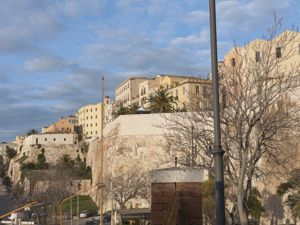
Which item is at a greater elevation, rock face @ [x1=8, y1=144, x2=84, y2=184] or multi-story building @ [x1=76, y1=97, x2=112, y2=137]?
multi-story building @ [x1=76, y1=97, x2=112, y2=137]

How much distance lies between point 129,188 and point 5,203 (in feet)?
163

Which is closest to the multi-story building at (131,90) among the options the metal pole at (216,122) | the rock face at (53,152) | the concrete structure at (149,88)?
the concrete structure at (149,88)

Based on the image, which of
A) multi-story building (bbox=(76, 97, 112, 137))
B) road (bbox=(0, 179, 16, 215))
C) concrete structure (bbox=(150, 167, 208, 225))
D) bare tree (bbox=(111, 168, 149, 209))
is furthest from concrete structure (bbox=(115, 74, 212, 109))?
concrete structure (bbox=(150, 167, 208, 225))

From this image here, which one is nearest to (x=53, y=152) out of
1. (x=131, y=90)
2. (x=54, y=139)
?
(x=54, y=139)

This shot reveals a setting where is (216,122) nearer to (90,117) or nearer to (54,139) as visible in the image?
(54,139)

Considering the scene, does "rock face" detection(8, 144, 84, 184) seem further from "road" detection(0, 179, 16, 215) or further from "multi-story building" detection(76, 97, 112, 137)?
"multi-story building" detection(76, 97, 112, 137)

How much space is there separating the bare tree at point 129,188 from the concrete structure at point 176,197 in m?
49.0

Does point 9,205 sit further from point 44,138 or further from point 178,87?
point 178,87

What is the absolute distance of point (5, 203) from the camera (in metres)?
97.1

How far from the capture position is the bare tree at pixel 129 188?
183ft

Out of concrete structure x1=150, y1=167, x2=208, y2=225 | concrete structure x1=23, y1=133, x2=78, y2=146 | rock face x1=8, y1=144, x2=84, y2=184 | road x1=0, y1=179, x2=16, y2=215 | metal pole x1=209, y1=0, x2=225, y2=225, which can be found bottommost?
road x1=0, y1=179, x2=16, y2=215

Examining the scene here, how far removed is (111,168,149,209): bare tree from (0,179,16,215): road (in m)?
32.3

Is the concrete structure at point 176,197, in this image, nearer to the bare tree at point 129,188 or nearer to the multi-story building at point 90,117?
the bare tree at point 129,188

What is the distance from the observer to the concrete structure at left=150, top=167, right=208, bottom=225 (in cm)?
600
